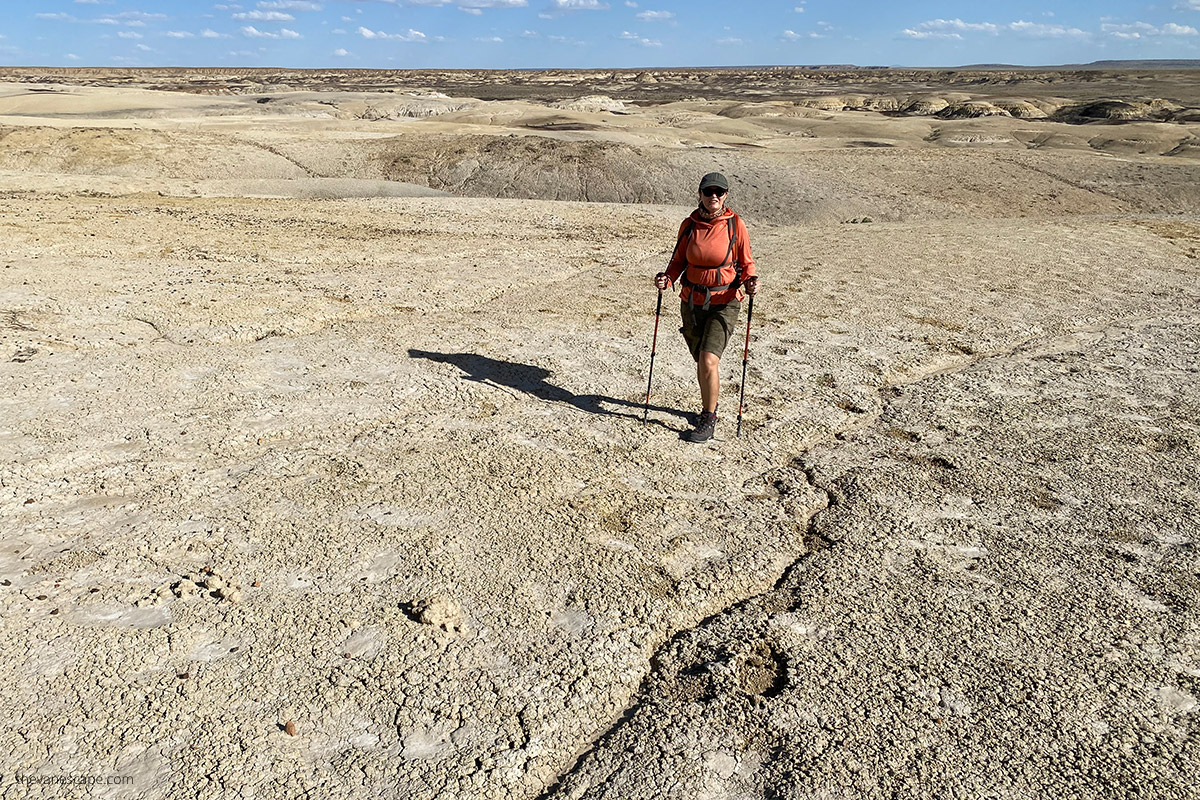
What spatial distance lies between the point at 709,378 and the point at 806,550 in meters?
1.69

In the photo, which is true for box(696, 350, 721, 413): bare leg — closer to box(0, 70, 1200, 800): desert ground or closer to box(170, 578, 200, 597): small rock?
box(0, 70, 1200, 800): desert ground

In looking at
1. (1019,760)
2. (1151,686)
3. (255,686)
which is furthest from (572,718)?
(1151,686)

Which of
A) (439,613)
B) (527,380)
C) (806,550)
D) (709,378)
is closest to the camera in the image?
(439,613)

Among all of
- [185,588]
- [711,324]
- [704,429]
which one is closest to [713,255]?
[711,324]

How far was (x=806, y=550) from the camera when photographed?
455 centimetres

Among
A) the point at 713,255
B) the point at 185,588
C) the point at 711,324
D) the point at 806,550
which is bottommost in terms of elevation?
the point at 806,550

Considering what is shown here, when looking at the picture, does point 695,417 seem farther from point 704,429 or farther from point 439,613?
point 439,613

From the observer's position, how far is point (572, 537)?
15.0ft

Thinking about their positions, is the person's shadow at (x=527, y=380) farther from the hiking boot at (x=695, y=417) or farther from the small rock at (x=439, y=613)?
the small rock at (x=439, y=613)

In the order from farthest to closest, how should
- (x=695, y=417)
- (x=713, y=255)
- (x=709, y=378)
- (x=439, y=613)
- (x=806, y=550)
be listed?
(x=695, y=417) < (x=709, y=378) < (x=713, y=255) < (x=806, y=550) < (x=439, y=613)

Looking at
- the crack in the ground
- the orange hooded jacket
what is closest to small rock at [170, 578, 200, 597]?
the crack in the ground

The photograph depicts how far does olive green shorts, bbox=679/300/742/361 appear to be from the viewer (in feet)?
19.4

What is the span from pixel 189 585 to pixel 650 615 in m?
2.10

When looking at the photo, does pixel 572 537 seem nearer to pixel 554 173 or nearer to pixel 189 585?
pixel 189 585
